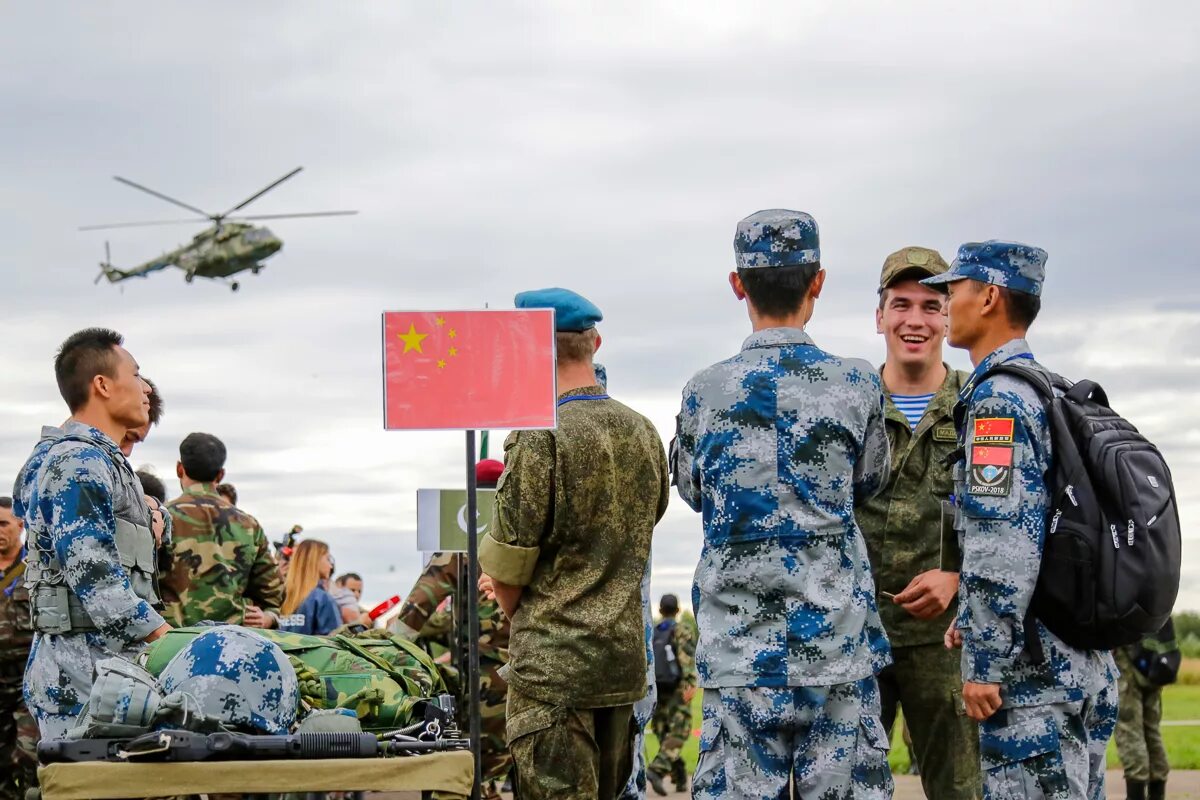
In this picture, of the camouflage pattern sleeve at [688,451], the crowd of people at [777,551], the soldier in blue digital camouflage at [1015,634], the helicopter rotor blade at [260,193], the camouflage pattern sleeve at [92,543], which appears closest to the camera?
the crowd of people at [777,551]

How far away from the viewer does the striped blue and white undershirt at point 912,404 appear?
5973 millimetres

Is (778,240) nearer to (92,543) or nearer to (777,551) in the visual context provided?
(777,551)

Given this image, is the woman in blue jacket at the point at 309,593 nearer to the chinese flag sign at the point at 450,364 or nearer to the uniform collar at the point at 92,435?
the uniform collar at the point at 92,435

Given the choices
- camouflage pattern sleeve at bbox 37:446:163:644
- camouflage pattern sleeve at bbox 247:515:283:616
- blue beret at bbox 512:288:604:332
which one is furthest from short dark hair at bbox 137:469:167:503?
blue beret at bbox 512:288:604:332

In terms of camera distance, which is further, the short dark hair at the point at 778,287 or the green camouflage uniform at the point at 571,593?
the green camouflage uniform at the point at 571,593

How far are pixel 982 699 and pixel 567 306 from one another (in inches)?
85.0

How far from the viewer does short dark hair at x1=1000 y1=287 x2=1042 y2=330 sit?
498 centimetres

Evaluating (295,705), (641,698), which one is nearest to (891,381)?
(641,698)

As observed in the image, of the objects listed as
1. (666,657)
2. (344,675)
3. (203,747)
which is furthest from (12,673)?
(666,657)

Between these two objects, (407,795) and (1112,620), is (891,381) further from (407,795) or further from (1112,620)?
(407,795)

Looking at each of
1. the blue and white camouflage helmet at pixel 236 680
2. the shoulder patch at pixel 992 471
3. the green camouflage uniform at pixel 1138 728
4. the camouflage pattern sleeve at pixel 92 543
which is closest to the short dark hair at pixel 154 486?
the camouflage pattern sleeve at pixel 92 543

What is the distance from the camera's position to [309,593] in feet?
38.3

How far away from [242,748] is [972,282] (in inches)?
104

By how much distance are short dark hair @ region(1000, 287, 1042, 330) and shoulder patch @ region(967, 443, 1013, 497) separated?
0.54 metres
